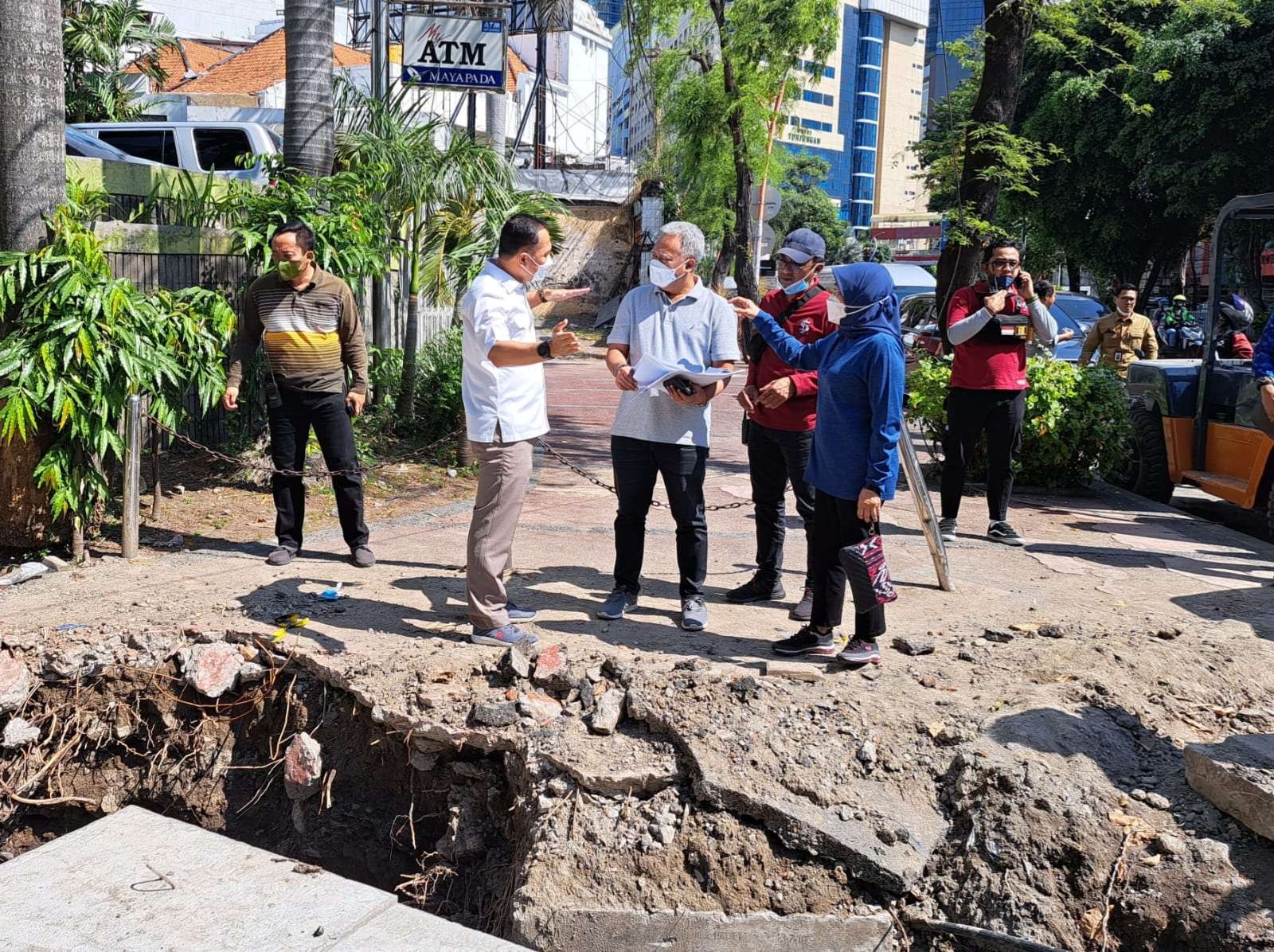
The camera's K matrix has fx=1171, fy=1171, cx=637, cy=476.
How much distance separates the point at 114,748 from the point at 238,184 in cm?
487

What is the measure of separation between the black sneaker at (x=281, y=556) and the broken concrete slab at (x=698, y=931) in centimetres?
317

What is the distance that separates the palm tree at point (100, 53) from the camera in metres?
20.1

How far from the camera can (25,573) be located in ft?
19.7

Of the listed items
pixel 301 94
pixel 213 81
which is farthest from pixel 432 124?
pixel 213 81

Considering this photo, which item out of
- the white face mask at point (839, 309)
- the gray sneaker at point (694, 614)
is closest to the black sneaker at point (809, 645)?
the gray sneaker at point (694, 614)

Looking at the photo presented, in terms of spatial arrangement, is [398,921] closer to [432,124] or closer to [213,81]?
[432,124]

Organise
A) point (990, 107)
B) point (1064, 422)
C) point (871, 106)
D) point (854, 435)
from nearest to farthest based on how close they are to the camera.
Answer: point (854, 435), point (1064, 422), point (990, 107), point (871, 106)

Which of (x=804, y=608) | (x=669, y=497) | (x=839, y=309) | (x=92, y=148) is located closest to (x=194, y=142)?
(x=92, y=148)

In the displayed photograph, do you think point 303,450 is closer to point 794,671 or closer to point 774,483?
point 774,483

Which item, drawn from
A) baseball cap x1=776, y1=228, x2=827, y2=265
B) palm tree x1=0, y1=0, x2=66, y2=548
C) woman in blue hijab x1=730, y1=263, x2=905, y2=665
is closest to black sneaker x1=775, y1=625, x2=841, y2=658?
woman in blue hijab x1=730, y1=263, x2=905, y2=665

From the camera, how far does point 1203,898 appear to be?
3.66 meters

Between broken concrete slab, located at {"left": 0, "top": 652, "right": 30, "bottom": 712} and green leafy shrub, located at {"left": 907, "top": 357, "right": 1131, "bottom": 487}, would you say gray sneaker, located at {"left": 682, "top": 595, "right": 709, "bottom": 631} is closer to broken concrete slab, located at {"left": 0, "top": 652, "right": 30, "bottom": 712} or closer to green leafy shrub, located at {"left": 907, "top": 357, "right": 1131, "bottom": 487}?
broken concrete slab, located at {"left": 0, "top": 652, "right": 30, "bottom": 712}

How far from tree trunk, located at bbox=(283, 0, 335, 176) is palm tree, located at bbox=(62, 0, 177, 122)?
42.6 feet

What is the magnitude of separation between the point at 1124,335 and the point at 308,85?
8.09 m
